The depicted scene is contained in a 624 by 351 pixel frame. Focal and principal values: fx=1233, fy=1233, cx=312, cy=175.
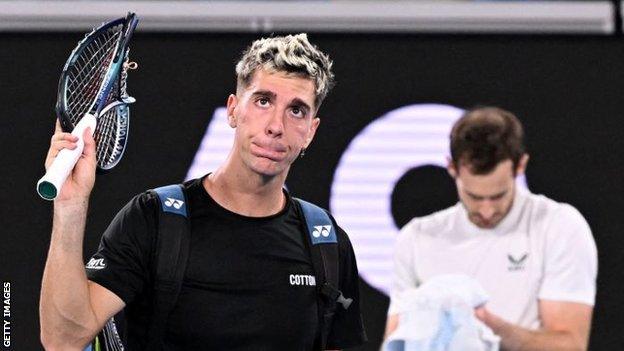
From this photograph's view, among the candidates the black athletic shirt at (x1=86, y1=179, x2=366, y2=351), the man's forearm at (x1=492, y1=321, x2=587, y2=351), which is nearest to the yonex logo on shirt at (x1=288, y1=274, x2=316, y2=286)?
the black athletic shirt at (x1=86, y1=179, x2=366, y2=351)

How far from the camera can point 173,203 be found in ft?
11.5

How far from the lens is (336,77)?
563cm

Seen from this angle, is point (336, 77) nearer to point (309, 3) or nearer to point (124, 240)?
point (309, 3)

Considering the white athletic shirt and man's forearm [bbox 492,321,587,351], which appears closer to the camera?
man's forearm [bbox 492,321,587,351]

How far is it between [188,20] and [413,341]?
1792 mm

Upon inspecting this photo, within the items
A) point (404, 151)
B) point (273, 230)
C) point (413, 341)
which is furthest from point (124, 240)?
point (404, 151)

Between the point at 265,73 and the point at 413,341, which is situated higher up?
the point at 265,73

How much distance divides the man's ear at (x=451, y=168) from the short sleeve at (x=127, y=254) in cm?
236

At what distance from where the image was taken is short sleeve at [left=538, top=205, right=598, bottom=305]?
5.40 m

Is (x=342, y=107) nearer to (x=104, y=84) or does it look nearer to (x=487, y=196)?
(x=487, y=196)

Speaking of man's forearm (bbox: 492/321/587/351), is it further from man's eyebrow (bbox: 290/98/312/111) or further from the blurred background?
man's eyebrow (bbox: 290/98/312/111)

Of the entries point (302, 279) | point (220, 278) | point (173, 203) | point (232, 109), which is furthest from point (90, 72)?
point (302, 279)

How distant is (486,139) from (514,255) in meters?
0.54

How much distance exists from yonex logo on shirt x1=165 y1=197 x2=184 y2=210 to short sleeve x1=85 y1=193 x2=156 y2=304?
44mm
